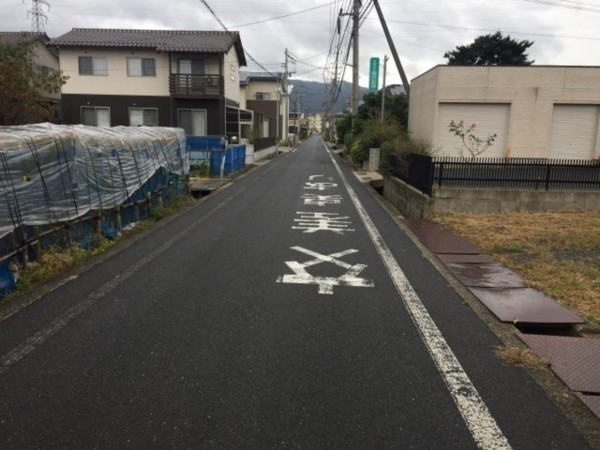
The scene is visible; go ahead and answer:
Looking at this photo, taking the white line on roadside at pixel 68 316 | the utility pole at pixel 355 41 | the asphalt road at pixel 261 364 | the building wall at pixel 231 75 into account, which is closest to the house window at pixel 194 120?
the building wall at pixel 231 75

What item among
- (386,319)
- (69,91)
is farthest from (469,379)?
(69,91)

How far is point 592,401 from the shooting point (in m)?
3.46

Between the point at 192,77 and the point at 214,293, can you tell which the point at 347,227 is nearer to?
the point at 214,293

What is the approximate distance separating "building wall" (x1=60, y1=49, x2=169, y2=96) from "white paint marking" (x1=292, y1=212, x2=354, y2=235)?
21988mm

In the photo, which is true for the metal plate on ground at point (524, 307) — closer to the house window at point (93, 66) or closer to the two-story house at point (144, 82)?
the two-story house at point (144, 82)

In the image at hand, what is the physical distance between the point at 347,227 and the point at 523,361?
6132 mm

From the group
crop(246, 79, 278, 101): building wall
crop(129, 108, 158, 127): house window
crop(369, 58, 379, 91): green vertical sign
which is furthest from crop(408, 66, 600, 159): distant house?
crop(246, 79, 278, 101): building wall

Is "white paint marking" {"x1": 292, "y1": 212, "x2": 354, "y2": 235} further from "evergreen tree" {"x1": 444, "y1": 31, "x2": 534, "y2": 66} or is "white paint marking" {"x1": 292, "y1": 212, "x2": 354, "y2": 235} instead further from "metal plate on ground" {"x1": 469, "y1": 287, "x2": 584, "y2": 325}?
"evergreen tree" {"x1": 444, "y1": 31, "x2": 534, "y2": 66}

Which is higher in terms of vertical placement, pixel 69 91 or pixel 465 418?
pixel 69 91

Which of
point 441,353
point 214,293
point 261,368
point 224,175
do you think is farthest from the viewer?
point 224,175

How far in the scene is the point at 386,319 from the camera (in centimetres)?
496

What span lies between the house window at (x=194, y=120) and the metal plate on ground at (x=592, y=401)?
29.0 meters

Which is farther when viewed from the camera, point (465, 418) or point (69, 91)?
point (69, 91)

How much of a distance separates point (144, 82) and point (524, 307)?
95.6 ft
